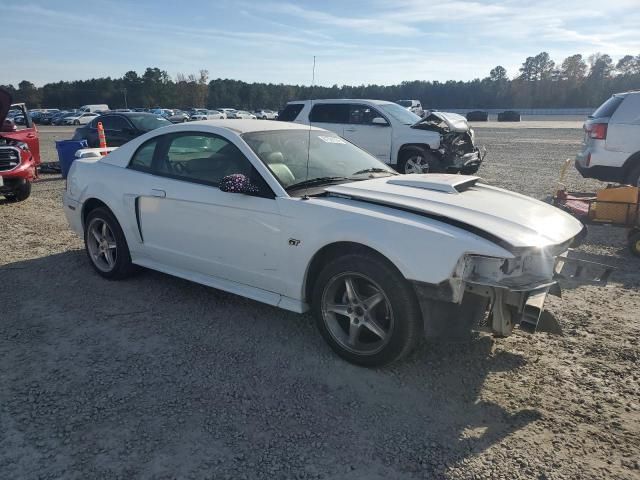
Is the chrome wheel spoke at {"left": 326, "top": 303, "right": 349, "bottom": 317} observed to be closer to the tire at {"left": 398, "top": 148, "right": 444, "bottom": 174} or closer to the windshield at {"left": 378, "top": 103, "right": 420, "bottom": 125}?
the tire at {"left": 398, "top": 148, "right": 444, "bottom": 174}

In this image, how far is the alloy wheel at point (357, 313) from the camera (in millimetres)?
3266

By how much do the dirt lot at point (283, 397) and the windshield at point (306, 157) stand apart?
123 centimetres

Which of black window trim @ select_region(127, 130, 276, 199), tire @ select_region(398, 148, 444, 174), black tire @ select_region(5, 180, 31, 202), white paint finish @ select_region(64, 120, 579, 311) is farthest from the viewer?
tire @ select_region(398, 148, 444, 174)

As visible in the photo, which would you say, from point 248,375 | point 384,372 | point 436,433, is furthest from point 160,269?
point 436,433

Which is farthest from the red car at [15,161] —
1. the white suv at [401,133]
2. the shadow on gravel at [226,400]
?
the white suv at [401,133]

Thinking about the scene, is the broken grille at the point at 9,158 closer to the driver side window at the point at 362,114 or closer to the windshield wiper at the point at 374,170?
the driver side window at the point at 362,114

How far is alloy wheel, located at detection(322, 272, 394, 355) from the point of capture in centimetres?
327

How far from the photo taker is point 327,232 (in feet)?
11.0

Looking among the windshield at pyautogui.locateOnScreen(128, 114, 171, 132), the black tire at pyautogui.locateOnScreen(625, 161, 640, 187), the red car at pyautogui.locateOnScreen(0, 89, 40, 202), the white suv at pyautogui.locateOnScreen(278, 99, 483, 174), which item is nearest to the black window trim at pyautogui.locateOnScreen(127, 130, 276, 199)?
the red car at pyautogui.locateOnScreen(0, 89, 40, 202)

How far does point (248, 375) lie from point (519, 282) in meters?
1.82

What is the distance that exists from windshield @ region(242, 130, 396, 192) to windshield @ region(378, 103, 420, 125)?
6994 mm

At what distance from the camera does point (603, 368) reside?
3357mm

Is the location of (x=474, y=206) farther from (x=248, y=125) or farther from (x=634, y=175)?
(x=634, y=175)

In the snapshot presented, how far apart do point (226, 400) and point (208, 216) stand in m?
1.60
